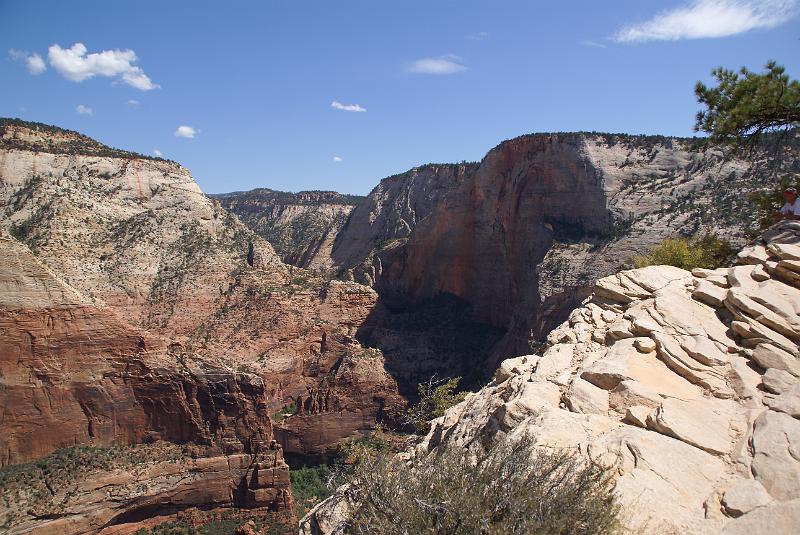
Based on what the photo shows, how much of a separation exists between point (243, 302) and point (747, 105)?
32.6 meters

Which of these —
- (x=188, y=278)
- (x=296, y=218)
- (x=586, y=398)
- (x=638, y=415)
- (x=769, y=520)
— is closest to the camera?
(x=769, y=520)

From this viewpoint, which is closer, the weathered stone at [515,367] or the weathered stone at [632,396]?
the weathered stone at [632,396]

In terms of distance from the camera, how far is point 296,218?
115 meters

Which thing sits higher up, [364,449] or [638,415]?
[638,415]

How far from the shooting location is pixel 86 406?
2842 centimetres

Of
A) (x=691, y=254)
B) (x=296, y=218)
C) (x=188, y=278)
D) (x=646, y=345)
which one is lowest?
(x=188, y=278)

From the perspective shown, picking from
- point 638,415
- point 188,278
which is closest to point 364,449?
point 638,415

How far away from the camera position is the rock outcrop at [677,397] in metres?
6.68

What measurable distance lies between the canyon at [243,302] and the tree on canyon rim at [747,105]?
800 cm

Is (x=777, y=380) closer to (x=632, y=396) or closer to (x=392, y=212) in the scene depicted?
(x=632, y=396)

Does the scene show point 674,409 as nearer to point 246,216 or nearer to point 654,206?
point 654,206

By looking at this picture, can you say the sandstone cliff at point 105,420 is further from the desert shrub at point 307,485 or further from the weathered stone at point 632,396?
the weathered stone at point 632,396

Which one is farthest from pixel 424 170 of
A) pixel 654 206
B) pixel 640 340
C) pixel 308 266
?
pixel 640 340

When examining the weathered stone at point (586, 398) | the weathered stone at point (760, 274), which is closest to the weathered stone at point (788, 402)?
the weathered stone at point (586, 398)
